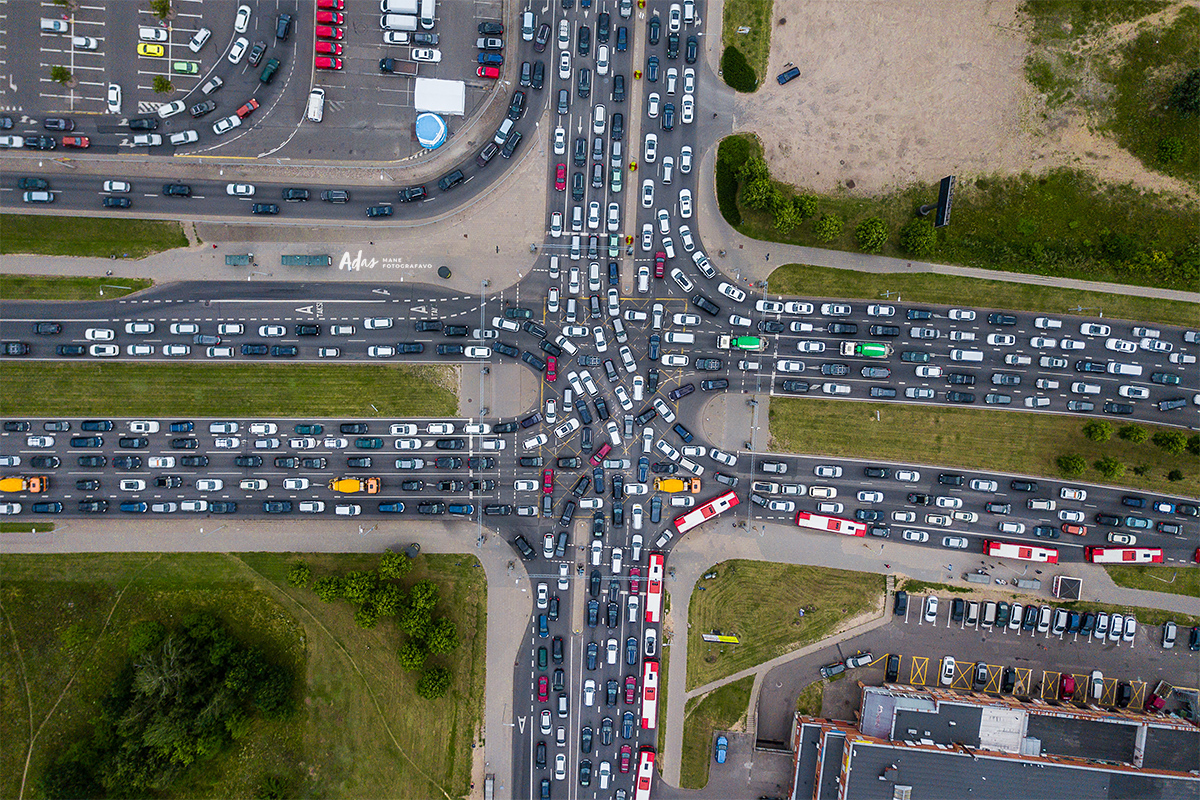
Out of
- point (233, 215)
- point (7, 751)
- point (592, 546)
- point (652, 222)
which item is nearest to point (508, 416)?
point (592, 546)

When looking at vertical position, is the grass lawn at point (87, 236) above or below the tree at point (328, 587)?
above

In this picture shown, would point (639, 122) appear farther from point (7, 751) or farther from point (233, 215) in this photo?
point (7, 751)

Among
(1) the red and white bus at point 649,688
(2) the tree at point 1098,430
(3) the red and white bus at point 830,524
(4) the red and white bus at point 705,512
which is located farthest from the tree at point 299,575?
(2) the tree at point 1098,430

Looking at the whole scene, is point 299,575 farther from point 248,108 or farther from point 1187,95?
point 1187,95

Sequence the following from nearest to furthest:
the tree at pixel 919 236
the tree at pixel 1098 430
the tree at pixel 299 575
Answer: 1. the tree at pixel 299 575
2. the tree at pixel 919 236
3. the tree at pixel 1098 430

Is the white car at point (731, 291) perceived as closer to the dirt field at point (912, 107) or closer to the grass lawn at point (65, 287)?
the dirt field at point (912, 107)
